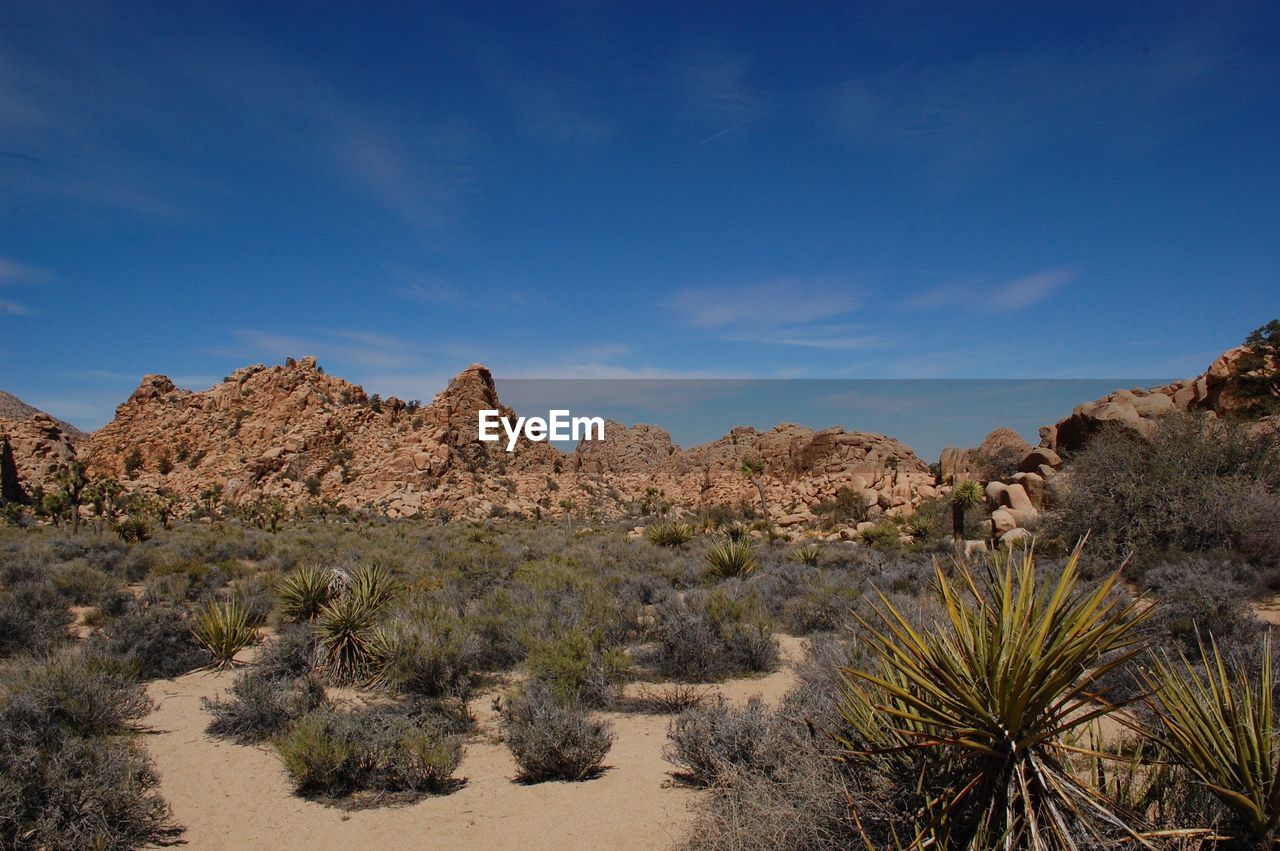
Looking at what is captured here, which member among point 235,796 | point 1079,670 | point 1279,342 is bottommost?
point 235,796

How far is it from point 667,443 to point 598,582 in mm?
47743

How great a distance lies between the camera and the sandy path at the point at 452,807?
5.38 m

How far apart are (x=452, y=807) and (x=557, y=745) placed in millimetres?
1039

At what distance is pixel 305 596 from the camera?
449 inches

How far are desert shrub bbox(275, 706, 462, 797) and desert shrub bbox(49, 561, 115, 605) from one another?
32.3ft

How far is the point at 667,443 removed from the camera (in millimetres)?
61188

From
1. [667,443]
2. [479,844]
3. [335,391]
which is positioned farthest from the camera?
[667,443]

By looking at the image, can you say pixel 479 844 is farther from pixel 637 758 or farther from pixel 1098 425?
pixel 1098 425

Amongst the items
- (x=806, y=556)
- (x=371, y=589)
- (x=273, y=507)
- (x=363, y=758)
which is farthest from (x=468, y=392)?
(x=363, y=758)

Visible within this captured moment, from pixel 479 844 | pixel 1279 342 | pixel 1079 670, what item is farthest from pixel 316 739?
pixel 1279 342

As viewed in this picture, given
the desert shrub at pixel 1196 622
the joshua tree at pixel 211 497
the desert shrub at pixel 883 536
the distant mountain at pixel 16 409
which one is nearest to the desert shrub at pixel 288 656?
the desert shrub at pixel 1196 622

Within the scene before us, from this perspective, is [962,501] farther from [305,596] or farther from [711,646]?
[305,596]

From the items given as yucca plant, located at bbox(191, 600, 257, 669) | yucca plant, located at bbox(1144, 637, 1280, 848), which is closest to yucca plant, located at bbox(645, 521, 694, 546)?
yucca plant, located at bbox(191, 600, 257, 669)

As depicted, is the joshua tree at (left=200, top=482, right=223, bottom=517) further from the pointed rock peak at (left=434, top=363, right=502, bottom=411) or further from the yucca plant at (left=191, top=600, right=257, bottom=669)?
the yucca plant at (left=191, top=600, right=257, bottom=669)
